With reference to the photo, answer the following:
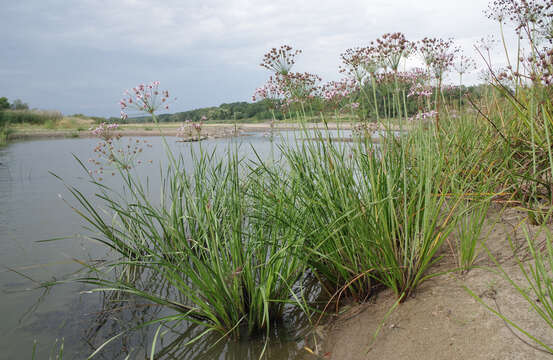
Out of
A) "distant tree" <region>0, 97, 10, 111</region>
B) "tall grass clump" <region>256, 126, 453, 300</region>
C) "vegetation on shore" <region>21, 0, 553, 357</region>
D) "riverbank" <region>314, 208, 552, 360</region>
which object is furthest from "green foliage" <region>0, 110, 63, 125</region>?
"riverbank" <region>314, 208, 552, 360</region>

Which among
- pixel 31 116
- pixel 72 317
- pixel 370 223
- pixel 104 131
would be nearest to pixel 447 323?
pixel 370 223

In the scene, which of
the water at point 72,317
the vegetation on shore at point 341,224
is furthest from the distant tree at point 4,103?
the vegetation on shore at point 341,224

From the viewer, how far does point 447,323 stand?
5.57 feet

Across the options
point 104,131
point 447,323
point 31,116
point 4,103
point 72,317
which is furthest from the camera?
point 4,103

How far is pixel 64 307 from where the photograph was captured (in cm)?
258

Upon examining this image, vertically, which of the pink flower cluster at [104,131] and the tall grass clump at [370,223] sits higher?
the pink flower cluster at [104,131]

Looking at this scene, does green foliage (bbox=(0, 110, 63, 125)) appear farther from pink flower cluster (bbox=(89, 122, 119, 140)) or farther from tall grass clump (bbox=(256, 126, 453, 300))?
tall grass clump (bbox=(256, 126, 453, 300))

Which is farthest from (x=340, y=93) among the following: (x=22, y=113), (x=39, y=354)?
(x=22, y=113)

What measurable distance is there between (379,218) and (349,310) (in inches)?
22.9

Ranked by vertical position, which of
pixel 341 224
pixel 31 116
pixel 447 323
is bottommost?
pixel 447 323

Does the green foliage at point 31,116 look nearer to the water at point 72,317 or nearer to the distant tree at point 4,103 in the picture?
the distant tree at point 4,103

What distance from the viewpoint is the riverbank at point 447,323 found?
1516mm

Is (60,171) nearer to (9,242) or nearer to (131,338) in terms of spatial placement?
(9,242)

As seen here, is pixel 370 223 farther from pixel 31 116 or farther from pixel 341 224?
pixel 31 116
